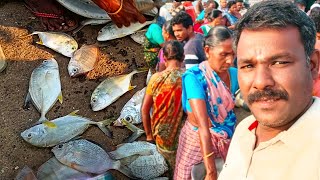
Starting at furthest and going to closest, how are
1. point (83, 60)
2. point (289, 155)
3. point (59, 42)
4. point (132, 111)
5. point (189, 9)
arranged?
point (189, 9) < point (59, 42) < point (83, 60) < point (132, 111) < point (289, 155)

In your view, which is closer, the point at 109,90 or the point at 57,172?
the point at 57,172

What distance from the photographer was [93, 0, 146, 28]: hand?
16.5ft

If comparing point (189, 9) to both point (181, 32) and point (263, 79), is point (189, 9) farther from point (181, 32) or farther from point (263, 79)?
point (263, 79)

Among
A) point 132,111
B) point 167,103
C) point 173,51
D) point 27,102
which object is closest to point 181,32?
point 173,51

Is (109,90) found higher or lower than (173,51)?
lower

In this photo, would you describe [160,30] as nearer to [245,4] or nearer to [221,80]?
[245,4]

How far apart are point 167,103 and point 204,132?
94 cm

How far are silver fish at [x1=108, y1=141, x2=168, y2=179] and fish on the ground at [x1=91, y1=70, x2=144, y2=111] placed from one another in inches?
25.1

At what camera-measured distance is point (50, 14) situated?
5.32 metres

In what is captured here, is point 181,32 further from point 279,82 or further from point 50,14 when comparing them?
point 279,82

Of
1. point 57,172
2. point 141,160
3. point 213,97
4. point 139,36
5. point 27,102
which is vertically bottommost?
point 57,172

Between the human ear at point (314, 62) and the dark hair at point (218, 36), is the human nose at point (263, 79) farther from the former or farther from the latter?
the dark hair at point (218, 36)

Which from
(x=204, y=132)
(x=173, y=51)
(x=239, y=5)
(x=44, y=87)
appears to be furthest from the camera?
(x=239, y=5)

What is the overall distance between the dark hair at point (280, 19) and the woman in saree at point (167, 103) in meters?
1.99
